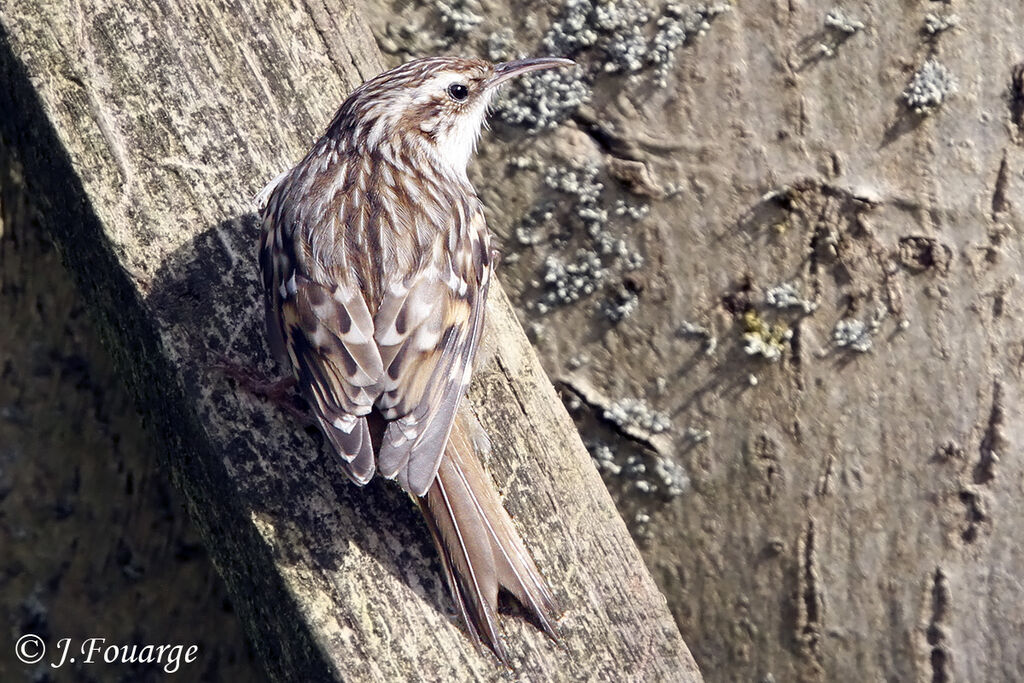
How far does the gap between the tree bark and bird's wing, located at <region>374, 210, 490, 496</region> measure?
3.4 inches

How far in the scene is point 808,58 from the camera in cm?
229

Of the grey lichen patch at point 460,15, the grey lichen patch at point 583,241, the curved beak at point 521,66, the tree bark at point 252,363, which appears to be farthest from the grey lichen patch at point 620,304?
the grey lichen patch at point 460,15

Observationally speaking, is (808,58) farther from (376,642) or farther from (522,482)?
(376,642)

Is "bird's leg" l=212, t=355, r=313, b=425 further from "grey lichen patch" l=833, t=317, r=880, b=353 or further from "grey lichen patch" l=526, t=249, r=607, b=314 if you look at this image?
"grey lichen patch" l=833, t=317, r=880, b=353

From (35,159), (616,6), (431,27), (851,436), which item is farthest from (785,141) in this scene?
(35,159)

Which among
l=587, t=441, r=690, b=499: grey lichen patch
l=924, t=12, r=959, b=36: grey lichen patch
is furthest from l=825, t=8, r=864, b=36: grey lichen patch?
l=587, t=441, r=690, b=499: grey lichen patch

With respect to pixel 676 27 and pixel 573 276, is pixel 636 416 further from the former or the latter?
pixel 676 27

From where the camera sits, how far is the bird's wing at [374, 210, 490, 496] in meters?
1.90

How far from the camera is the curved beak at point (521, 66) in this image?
2318 mm

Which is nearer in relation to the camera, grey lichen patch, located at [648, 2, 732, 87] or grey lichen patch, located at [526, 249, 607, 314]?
grey lichen patch, located at [648, 2, 732, 87]

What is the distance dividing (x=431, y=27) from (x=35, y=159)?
2.98ft

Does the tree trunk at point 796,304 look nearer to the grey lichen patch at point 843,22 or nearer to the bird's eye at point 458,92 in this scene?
the grey lichen patch at point 843,22

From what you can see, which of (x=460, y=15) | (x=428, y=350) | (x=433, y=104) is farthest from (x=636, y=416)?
(x=460, y=15)

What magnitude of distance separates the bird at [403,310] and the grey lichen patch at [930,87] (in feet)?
2.48
